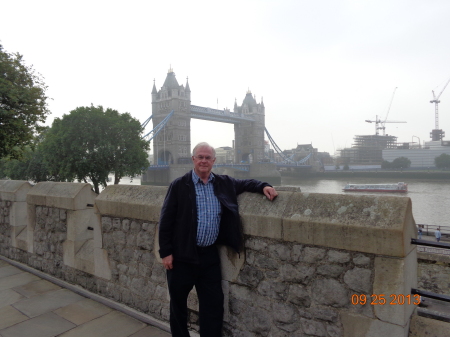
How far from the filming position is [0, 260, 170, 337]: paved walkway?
2.56 metres

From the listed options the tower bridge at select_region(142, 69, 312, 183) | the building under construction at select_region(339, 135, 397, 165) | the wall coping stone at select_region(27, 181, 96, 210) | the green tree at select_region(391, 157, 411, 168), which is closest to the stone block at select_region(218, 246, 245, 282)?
the wall coping stone at select_region(27, 181, 96, 210)

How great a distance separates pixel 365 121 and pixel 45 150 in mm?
150283

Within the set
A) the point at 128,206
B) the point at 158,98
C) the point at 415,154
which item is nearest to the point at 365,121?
the point at 415,154

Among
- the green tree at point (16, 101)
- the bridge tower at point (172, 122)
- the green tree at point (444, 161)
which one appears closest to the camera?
the green tree at point (16, 101)

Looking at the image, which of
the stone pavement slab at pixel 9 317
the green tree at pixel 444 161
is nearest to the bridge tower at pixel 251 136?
the green tree at pixel 444 161

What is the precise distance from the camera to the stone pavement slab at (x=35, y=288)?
336 cm

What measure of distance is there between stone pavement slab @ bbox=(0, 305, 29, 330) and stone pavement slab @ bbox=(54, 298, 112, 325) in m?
0.27

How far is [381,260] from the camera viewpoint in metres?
1.68

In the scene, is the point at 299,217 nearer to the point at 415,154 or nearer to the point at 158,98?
the point at 158,98

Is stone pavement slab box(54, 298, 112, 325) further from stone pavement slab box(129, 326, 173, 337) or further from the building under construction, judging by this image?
the building under construction

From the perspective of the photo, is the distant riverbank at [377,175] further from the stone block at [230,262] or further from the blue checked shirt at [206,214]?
the blue checked shirt at [206,214]
